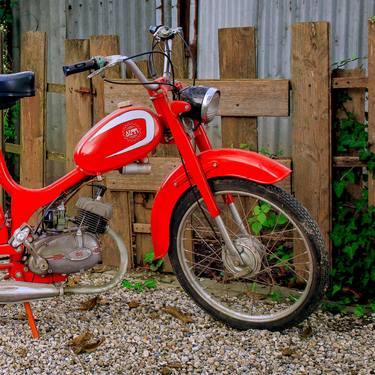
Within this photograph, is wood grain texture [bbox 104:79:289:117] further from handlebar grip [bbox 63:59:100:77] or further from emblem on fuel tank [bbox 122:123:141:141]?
handlebar grip [bbox 63:59:100:77]

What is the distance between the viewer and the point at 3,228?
13.6 feet

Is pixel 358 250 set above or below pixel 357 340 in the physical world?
above

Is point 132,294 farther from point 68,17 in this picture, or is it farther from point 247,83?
point 68,17

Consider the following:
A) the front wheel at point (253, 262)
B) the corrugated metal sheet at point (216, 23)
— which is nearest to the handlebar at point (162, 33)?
the front wheel at point (253, 262)

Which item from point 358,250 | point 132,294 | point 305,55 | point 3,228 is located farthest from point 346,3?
point 3,228

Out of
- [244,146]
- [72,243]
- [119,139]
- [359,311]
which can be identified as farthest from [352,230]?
[72,243]

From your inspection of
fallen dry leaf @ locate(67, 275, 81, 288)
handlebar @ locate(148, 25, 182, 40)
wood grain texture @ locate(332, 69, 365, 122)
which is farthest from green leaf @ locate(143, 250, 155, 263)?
handlebar @ locate(148, 25, 182, 40)

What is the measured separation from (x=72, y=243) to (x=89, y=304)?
0.57 metres

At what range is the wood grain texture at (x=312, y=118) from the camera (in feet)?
14.6

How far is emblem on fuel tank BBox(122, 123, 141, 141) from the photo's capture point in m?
3.94

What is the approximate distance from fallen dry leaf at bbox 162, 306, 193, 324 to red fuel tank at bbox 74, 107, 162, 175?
3.22 feet

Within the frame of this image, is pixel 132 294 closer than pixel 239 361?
No

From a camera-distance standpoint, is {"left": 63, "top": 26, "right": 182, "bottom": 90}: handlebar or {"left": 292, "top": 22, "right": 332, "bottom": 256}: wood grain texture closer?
{"left": 63, "top": 26, "right": 182, "bottom": 90}: handlebar

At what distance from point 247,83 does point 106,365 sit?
1.87 metres
